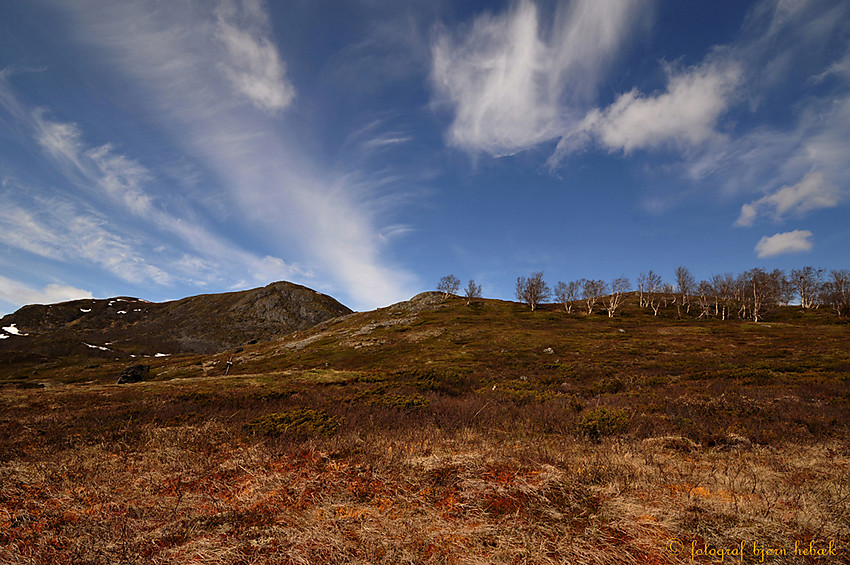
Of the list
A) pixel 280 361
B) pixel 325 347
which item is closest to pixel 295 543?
pixel 280 361

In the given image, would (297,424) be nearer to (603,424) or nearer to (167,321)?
(603,424)

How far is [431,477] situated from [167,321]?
166357mm

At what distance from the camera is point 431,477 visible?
672 centimetres

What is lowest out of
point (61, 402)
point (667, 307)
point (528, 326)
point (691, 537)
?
point (61, 402)

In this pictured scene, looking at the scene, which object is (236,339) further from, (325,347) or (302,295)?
(325,347)

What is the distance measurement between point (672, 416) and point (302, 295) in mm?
152552

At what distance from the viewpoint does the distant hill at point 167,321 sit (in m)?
106

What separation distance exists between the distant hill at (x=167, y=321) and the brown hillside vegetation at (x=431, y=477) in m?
109

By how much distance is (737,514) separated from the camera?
16.8ft

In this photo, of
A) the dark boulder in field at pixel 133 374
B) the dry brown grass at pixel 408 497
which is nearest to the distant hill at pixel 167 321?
the dark boulder in field at pixel 133 374

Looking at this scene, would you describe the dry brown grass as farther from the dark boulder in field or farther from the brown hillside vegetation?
the dark boulder in field

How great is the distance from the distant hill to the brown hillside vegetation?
358 feet

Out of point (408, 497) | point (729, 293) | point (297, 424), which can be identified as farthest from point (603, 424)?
point (729, 293)

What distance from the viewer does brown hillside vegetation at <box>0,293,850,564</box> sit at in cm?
454
